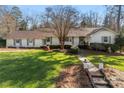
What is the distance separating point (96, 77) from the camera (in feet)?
21.1

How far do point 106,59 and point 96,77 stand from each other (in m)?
0.57

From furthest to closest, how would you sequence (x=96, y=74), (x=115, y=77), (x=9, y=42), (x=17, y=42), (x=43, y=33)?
(x=9, y=42)
(x=17, y=42)
(x=43, y=33)
(x=96, y=74)
(x=115, y=77)

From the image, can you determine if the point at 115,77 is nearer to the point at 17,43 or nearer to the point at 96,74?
the point at 96,74

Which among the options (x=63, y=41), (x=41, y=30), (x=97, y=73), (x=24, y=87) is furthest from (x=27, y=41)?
(x=97, y=73)

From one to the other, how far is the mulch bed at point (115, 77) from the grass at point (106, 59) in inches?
5.8

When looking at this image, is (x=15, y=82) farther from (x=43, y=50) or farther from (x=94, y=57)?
(x=94, y=57)

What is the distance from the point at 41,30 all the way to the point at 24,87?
151cm

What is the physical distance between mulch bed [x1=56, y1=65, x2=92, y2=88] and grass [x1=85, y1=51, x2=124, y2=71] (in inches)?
14.7

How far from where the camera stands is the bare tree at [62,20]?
6.50 m

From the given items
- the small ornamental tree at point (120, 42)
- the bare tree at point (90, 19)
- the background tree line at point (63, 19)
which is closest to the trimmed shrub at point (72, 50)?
the background tree line at point (63, 19)

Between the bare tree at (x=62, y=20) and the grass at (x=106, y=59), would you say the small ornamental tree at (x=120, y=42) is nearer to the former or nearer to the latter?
the grass at (x=106, y=59)

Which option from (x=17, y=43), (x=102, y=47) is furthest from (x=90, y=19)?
(x=17, y=43)
